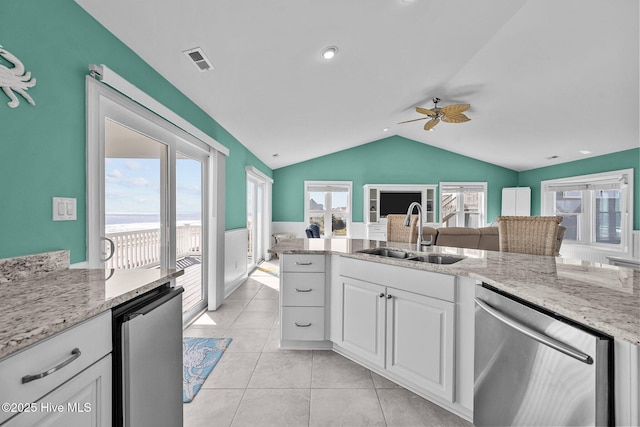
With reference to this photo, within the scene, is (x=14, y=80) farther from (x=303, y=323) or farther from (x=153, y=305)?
(x=303, y=323)

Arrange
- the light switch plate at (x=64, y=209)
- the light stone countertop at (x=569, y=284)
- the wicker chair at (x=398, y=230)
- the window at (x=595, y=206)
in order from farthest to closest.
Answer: the window at (x=595, y=206) → the wicker chair at (x=398, y=230) → the light switch plate at (x=64, y=209) → the light stone countertop at (x=569, y=284)

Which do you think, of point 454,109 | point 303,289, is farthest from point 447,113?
point 303,289

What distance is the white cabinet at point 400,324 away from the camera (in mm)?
1480

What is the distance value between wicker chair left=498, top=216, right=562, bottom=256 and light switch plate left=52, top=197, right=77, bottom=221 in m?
2.83

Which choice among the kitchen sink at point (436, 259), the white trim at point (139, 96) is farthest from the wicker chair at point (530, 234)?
the white trim at point (139, 96)

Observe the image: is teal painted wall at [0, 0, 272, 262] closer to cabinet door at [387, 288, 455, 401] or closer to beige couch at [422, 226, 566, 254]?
cabinet door at [387, 288, 455, 401]

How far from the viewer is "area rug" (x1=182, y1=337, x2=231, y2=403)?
1.75 m

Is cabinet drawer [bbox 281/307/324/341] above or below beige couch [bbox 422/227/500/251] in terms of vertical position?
below

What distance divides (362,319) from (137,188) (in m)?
1.90

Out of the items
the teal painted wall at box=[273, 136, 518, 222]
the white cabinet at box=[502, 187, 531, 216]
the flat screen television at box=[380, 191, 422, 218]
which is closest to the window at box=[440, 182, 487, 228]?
the teal painted wall at box=[273, 136, 518, 222]

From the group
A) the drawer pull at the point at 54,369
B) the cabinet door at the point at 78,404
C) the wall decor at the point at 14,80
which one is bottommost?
the cabinet door at the point at 78,404

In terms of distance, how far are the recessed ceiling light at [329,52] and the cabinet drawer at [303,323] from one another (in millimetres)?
2204

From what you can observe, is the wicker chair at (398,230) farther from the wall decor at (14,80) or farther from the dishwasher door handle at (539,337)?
the wall decor at (14,80)

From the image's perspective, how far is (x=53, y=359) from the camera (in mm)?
646
